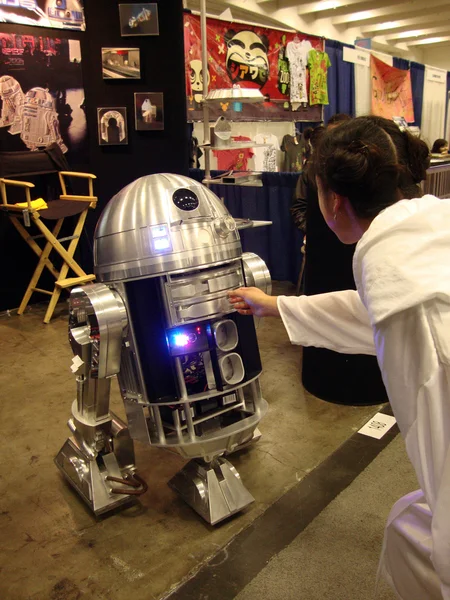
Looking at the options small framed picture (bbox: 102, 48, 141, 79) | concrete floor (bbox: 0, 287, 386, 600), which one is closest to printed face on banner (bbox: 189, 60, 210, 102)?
small framed picture (bbox: 102, 48, 141, 79)

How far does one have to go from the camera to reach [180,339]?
5.09 feet

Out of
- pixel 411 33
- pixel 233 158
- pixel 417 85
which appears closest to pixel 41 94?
pixel 233 158

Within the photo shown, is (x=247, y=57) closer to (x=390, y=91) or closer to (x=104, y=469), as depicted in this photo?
(x=390, y=91)

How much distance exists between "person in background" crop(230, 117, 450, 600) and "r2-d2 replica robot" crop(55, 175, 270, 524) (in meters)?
0.49

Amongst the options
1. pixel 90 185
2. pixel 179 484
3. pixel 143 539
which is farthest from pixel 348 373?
pixel 90 185

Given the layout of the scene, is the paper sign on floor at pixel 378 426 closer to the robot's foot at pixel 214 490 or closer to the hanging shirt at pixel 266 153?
the robot's foot at pixel 214 490

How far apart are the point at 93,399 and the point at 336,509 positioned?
3.13 ft

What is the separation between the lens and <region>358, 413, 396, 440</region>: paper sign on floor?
2359mm

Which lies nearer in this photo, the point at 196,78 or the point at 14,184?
the point at 14,184

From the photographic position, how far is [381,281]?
89cm

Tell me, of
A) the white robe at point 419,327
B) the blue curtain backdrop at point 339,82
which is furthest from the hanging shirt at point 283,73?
the white robe at point 419,327

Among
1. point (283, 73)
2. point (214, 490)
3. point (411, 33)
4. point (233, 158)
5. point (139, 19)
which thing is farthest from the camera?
point (411, 33)

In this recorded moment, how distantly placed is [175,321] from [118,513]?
847 mm

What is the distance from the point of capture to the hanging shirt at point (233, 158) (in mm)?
5859
